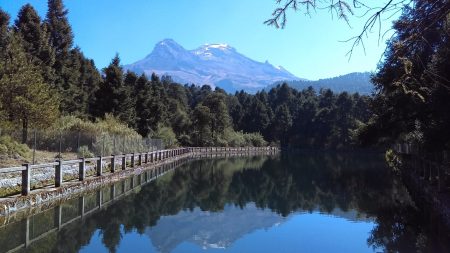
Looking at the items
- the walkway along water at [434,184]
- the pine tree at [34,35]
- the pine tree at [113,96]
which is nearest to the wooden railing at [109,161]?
the pine tree at [113,96]

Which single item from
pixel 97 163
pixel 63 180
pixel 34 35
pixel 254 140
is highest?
pixel 34 35

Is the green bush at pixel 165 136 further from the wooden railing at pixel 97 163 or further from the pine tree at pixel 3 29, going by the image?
the pine tree at pixel 3 29

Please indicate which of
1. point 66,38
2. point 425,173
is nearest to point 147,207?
point 425,173

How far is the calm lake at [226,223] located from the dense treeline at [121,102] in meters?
8.97

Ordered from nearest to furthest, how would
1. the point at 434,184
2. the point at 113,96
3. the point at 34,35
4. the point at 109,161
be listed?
the point at 434,184 → the point at 109,161 → the point at 34,35 → the point at 113,96

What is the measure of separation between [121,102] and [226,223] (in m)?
39.8

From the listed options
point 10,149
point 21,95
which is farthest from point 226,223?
point 21,95

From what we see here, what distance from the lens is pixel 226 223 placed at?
15.9 m

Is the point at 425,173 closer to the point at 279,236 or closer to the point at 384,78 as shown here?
the point at 384,78

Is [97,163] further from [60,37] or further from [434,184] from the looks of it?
[60,37]

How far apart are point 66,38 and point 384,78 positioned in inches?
1491

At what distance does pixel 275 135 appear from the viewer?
129750 millimetres

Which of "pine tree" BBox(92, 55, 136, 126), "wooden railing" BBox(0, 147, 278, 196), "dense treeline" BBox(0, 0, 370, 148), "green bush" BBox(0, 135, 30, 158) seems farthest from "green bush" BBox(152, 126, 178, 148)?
"green bush" BBox(0, 135, 30, 158)

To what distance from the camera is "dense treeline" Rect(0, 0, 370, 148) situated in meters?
29.8
